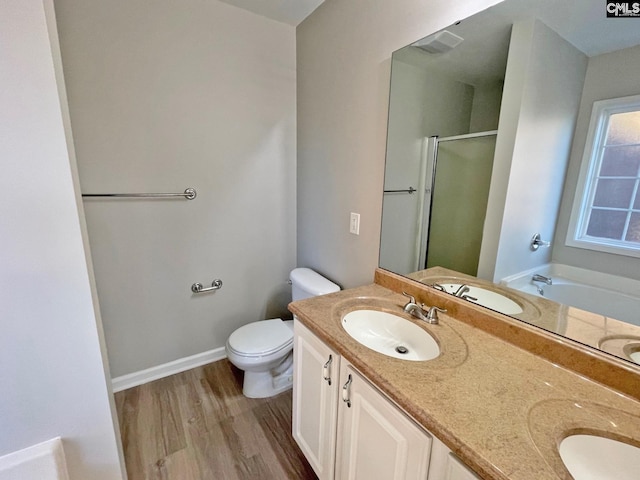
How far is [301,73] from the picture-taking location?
6.65 feet

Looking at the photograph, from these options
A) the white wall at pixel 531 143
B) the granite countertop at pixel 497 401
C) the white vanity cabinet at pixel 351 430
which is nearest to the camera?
the granite countertop at pixel 497 401

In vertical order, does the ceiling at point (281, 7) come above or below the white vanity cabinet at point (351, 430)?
above

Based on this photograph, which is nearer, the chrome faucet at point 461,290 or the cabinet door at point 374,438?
the cabinet door at point 374,438

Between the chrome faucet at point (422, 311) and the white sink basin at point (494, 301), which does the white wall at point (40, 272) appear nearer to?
the chrome faucet at point (422, 311)

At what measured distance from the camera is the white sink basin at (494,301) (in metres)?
1.04

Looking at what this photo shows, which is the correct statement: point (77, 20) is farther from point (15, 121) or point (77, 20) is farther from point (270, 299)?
point (270, 299)

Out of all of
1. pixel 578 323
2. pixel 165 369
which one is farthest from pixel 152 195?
pixel 578 323

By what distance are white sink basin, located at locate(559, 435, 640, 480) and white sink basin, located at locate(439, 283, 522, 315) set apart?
0.43 meters

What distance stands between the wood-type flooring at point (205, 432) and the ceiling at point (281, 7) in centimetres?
249

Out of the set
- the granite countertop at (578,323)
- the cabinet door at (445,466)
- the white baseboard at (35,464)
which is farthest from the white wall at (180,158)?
the cabinet door at (445,466)

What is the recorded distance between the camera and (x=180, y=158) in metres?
1.81

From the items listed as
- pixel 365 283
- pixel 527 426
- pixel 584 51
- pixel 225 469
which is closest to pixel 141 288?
pixel 225 469

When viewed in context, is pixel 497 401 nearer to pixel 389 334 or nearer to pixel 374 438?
pixel 374 438

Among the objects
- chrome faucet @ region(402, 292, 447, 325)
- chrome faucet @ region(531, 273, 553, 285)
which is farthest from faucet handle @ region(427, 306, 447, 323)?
chrome faucet @ region(531, 273, 553, 285)
